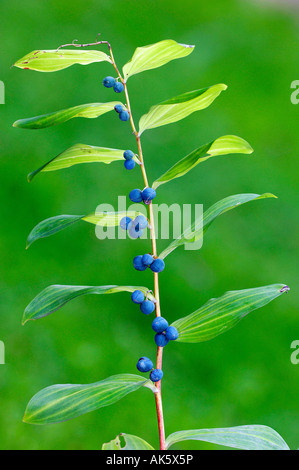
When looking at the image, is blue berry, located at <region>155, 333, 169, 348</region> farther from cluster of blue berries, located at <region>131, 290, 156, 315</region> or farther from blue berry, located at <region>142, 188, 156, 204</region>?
blue berry, located at <region>142, 188, 156, 204</region>

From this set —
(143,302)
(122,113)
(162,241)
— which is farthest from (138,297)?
(162,241)

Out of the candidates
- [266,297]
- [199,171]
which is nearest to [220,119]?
[199,171]

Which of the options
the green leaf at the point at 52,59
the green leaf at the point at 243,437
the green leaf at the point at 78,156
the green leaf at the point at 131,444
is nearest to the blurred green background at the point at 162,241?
the green leaf at the point at 131,444

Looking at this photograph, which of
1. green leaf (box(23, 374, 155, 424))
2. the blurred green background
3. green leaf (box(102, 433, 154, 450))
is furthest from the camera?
the blurred green background

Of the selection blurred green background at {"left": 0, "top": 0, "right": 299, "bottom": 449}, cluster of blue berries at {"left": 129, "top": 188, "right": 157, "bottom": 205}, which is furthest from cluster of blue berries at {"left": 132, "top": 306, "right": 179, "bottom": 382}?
blurred green background at {"left": 0, "top": 0, "right": 299, "bottom": 449}

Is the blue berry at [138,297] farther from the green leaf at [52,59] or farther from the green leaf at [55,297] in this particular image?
the green leaf at [52,59]
